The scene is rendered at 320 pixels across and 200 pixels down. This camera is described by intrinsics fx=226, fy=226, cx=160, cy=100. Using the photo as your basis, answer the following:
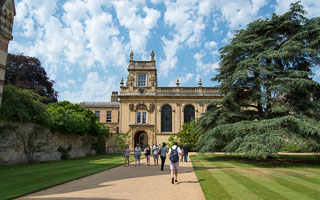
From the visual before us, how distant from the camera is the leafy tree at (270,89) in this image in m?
14.7

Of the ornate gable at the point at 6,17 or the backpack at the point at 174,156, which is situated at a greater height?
the ornate gable at the point at 6,17

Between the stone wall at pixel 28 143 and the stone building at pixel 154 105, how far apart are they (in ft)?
44.9

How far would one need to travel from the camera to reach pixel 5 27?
925 centimetres

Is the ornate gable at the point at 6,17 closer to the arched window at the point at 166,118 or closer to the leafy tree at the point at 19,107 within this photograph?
the leafy tree at the point at 19,107

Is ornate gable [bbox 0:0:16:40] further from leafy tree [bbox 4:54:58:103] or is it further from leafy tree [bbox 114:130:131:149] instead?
leafy tree [bbox 114:130:131:149]

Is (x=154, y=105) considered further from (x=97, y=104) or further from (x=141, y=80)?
(x=97, y=104)

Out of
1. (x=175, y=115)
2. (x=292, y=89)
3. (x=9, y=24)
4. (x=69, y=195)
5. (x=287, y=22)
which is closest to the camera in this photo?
(x=69, y=195)

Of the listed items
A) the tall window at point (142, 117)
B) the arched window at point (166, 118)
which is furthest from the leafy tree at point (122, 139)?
the arched window at point (166, 118)

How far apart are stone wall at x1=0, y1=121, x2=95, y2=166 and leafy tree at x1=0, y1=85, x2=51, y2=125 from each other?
0.62 m

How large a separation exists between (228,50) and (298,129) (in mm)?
8471

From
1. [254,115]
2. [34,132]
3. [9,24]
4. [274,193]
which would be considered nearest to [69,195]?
[274,193]

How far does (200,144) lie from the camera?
19031 millimetres

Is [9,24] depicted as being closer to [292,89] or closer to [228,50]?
[228,50]

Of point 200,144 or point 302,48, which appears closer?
point 302,48
